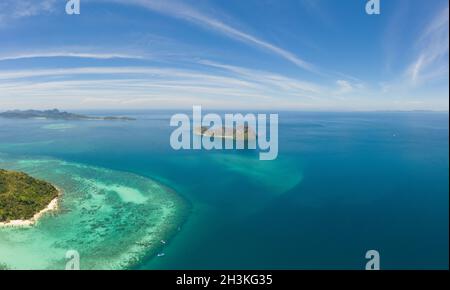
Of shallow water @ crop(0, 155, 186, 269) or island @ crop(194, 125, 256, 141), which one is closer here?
shallow water @ crop(0, 155, 186, 269)

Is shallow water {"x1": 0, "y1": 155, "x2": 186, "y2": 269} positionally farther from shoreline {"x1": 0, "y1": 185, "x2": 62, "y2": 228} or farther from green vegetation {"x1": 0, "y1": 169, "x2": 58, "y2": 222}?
green vegetation {"x1": 0, "y1": 169, "x2": 58, "y2": 222}

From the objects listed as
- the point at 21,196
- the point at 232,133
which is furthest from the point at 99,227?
the point at 232,133

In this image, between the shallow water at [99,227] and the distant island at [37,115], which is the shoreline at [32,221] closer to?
the shallow water at [99,227]

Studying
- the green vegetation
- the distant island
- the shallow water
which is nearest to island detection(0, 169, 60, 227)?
the green vegetation

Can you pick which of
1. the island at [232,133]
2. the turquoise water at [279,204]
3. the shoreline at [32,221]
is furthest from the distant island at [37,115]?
the shoreline at [32,221]

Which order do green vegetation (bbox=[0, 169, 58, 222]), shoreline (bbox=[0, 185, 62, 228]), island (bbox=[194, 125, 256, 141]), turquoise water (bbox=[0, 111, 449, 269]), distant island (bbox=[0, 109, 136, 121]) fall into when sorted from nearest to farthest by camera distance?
turquoise water (bbox=[0, 111, 449, 269]) < shoreline (bbox=[0, 185, 62, 228]) < green vegetation (bbox=[0, 169, 58, 222]) < island (bbox=[194, 125, 256, 141]) < distant island (bbox=[0, 109, 136, 121])
